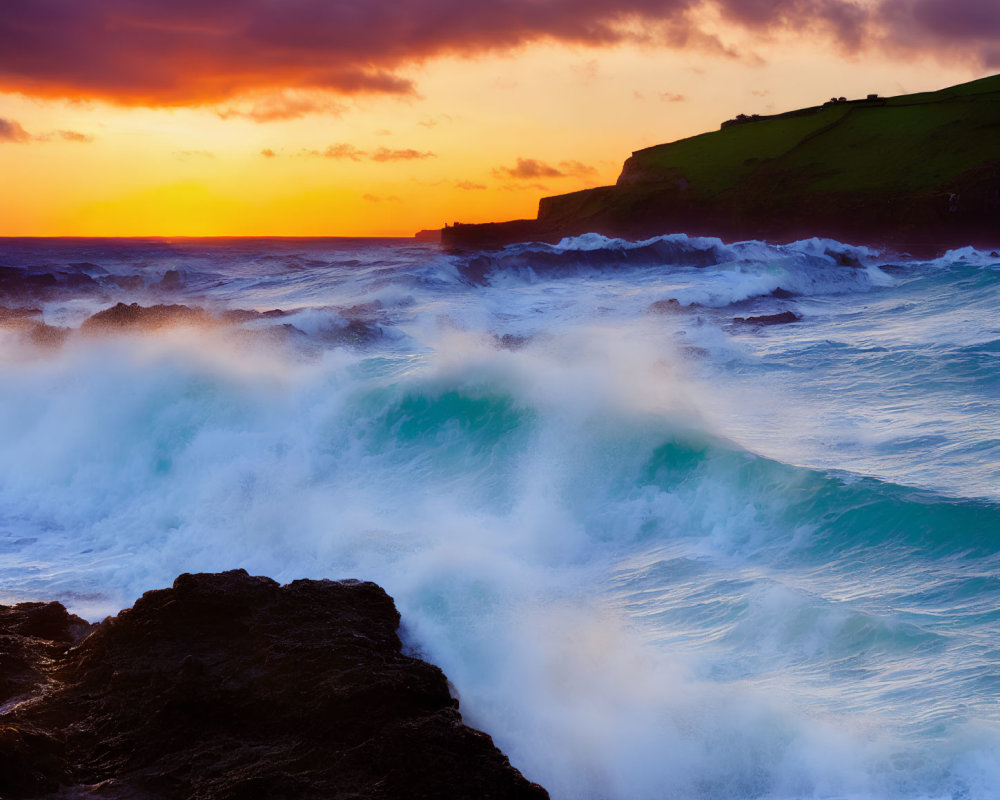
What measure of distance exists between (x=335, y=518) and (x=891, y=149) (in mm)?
59338

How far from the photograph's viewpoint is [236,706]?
14.9ft

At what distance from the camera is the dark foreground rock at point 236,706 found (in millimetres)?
3990

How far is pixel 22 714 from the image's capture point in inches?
175

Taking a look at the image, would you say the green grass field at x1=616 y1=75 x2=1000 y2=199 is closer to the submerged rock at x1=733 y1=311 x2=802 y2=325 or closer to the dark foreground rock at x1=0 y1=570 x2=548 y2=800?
the submerged rock at x1=733 y1=311 x2=802 y2=325

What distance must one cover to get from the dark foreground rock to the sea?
2.49ft

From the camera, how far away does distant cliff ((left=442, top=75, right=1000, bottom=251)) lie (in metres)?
48.3

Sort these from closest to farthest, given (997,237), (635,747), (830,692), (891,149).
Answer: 1. (635,747)
2. (830,692)
3. (997,237)
4. (891,149)

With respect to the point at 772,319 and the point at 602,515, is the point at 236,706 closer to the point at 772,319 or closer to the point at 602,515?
the point at 602,515

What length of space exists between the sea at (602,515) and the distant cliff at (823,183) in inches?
1395

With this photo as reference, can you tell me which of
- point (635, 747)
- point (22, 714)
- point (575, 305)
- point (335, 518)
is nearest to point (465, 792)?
point (635, 747)

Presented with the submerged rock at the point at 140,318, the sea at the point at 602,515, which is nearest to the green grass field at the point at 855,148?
the sea at the point at 602,515

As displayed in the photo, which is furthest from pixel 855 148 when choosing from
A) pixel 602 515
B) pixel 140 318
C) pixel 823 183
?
pixel 602 515

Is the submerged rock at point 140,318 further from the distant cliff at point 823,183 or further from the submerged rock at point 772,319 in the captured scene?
the distant cliff at point 823,183

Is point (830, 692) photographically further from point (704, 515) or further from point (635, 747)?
point (704, 515)
